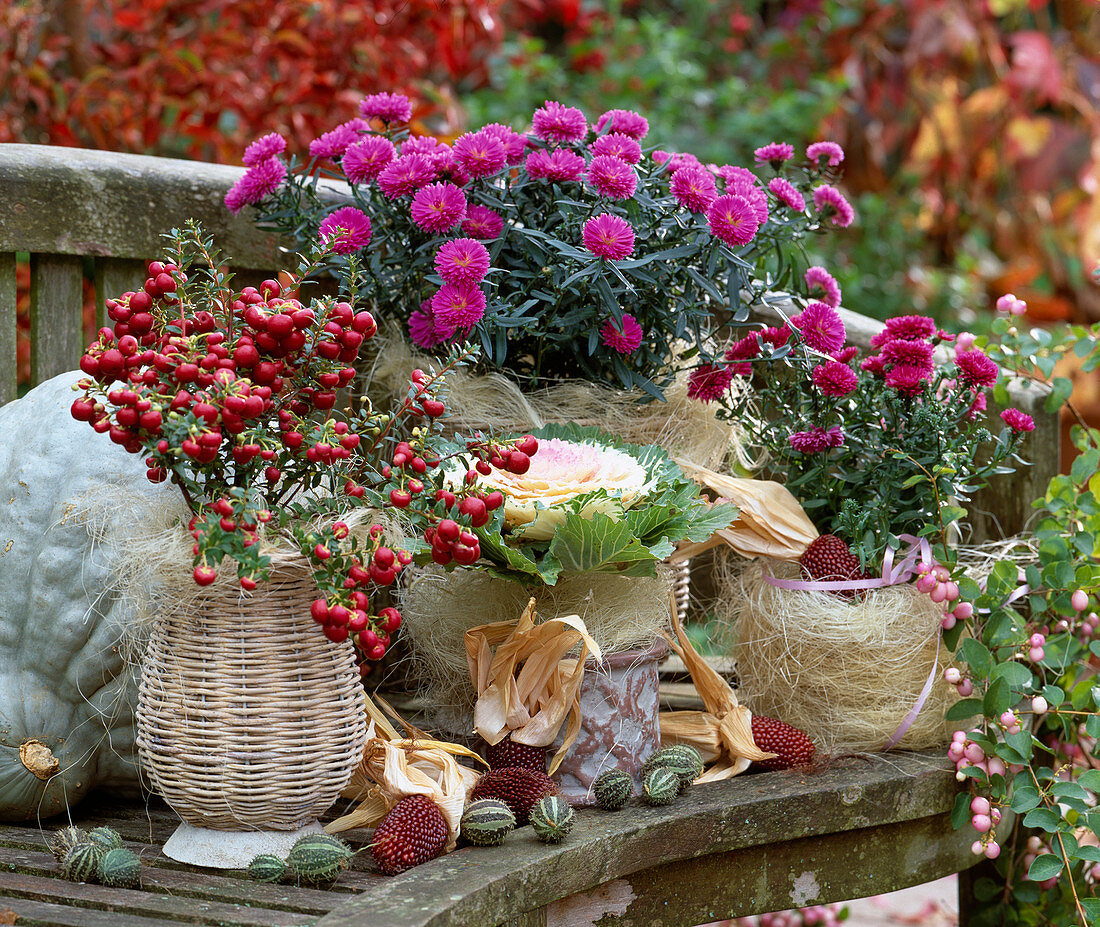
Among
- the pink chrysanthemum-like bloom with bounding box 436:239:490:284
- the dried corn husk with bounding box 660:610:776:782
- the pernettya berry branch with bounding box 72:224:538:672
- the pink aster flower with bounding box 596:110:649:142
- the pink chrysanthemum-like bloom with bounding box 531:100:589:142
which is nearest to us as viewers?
the pernettya berry branch with bounding box 72:224:538:672

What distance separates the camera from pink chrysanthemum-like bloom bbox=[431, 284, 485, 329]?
1.67 m

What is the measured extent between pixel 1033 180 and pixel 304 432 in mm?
Result: 3284

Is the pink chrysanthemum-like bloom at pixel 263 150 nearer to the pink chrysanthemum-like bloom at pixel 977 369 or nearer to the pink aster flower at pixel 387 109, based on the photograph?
the pink aster flower at pixel 387 109

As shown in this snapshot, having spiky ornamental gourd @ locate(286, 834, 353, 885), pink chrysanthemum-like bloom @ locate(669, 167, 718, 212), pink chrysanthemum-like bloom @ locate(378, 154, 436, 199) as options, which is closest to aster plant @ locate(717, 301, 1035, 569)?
pink chrysanthemum-like bloom @ locate(669, 167, 718, 212)

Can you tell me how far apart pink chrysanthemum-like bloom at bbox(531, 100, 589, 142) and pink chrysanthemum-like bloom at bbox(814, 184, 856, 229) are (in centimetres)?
45

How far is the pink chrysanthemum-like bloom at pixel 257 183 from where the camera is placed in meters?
1.84

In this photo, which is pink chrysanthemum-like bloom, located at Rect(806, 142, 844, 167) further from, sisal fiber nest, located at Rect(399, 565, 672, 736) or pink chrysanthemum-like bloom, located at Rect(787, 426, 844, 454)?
sisal fiber nest, located at Rect(399, 565, 672, 736)

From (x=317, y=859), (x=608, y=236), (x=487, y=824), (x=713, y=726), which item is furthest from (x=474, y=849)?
(x=608, y=236)

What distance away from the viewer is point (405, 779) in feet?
4.76

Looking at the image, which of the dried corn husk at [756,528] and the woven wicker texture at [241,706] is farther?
the dried corn husk at [756,528]

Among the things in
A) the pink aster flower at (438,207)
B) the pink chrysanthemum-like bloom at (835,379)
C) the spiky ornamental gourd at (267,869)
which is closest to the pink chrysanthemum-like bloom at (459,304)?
the pink aster flower at (438,207)

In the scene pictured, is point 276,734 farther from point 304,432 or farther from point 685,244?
point 685,244

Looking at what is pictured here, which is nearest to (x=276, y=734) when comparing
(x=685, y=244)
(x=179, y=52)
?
(x=685, y=244)

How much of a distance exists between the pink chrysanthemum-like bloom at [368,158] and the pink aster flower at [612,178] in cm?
33
